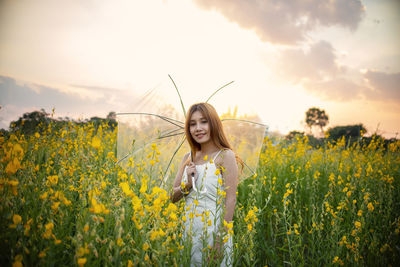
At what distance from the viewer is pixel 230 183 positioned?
2004mm

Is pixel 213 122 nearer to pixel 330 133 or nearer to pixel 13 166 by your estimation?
pixel 13 166

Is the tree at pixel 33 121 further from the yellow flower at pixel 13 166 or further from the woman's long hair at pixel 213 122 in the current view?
the yellow flower at pixel 13 166

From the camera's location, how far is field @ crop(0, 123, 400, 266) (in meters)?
1.09

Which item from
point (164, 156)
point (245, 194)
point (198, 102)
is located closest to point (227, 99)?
point (198, 102)

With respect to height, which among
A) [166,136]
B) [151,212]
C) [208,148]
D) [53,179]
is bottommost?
[151,212]

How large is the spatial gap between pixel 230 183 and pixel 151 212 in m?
0.90

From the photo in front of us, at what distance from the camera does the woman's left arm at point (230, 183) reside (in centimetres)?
192

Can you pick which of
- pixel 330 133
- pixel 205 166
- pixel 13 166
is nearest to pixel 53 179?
pixel 13 166

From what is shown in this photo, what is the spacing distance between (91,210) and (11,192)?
0.54m

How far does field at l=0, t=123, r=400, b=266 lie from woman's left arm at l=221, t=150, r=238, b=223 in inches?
3.6

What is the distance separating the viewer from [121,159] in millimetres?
2260

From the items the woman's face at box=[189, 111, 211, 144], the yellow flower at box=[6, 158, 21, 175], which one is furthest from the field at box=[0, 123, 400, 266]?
the woman's face at box=[189, 111, 211, 144]

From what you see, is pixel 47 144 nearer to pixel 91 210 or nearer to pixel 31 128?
pixel 31 128

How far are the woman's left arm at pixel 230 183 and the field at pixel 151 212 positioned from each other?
0.30 ft
